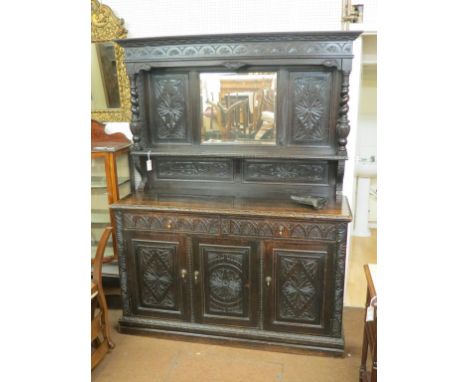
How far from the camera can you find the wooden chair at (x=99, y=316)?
195cm

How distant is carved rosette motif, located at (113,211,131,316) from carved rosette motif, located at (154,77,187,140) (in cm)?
65

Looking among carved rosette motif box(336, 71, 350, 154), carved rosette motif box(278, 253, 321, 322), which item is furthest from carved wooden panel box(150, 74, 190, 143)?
carved rosette motif box(278, 253, 321, 322)

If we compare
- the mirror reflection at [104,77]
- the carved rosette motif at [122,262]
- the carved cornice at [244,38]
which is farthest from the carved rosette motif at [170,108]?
the carved rosette motif at [122,262]

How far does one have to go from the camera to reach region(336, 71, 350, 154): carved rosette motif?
2033 mm

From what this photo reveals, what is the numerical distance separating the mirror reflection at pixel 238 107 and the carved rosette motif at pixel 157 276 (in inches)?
31.7

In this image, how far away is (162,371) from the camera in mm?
2002

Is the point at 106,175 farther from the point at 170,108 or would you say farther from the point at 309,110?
the point at 309,110

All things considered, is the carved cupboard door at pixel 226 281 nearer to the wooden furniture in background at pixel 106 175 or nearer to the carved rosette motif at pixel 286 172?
the carved rosette motif at pixel 286 172

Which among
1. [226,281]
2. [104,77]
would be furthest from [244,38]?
[226,281]

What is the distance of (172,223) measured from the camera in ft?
6.91

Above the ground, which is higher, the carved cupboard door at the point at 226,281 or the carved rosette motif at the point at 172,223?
the carved rosette motif at the point at 172,223
